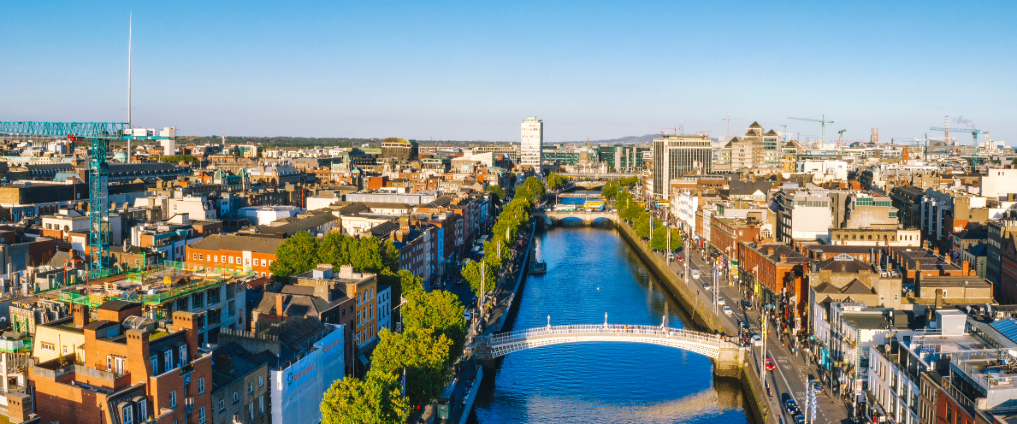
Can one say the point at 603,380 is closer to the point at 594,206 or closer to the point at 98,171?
the point at 98,171

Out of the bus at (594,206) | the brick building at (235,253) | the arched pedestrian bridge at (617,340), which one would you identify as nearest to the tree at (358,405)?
the arched pedestrian bridge at (617,340)

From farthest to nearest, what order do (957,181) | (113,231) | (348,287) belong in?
(957,181)
(113,231)
(348,287)

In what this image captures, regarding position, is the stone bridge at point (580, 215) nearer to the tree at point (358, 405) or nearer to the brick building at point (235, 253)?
the brick building at point (235, 253)

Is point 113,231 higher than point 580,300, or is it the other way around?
point 113,231

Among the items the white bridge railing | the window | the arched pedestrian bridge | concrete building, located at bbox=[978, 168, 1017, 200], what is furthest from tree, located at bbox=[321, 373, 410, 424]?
concrete building, located at bbox=[978, 168, 1017, 200]

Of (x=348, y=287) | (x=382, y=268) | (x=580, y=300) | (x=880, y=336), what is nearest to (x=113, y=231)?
(x=382, y=268)

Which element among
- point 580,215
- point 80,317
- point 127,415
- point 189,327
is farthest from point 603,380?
point 580,215

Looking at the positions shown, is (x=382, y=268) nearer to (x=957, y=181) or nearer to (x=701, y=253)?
(x=701, y=253)

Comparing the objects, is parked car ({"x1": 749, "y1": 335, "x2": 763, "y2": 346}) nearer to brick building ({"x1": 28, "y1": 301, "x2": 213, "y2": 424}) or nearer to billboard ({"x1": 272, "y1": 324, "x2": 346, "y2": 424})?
billboard ({"x1": 272, "y1": 324, "x2": 346, "y2": 424})
